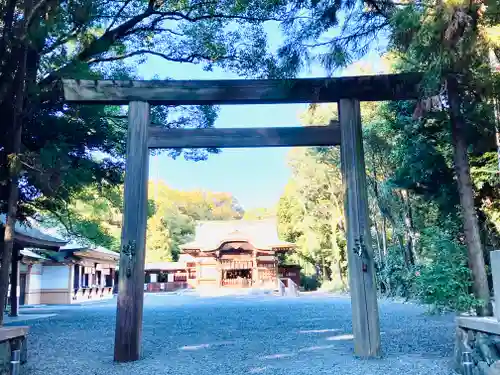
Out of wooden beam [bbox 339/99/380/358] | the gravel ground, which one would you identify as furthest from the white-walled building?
wooden beam [bbox 339/99/380/358]

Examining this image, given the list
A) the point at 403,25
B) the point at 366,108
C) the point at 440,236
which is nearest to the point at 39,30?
the point at 403,25

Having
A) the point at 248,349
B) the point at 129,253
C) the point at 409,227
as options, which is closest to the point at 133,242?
the point at 129,253

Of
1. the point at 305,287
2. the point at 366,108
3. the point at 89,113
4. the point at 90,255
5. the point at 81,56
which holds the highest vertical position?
the point at 366,108

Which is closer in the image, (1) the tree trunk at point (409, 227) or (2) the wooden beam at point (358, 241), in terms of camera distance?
(2) the wooden beam at point (358, 241)

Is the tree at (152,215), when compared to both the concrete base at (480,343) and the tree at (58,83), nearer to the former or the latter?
the tree at (58,83)

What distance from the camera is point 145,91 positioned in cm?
485

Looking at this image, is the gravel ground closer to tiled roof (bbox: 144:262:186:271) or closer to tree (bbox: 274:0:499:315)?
tree (bbox: 274:0:499:315)

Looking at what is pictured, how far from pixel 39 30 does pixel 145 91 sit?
1490 mm

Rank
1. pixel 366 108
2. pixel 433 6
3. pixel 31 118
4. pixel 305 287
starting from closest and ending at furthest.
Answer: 1. pixel 433 6
2. pixel 31 118
3. pixel 366 108
4. pixel 305 287

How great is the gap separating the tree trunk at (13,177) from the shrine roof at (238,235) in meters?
20.4

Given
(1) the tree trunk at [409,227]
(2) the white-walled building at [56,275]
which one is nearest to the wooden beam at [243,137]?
(1) the tree trunk at [409,227]

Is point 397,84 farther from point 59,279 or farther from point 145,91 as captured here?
point 59,279

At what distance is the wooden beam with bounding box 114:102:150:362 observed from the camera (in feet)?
14.5

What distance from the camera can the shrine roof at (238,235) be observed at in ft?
81.7
